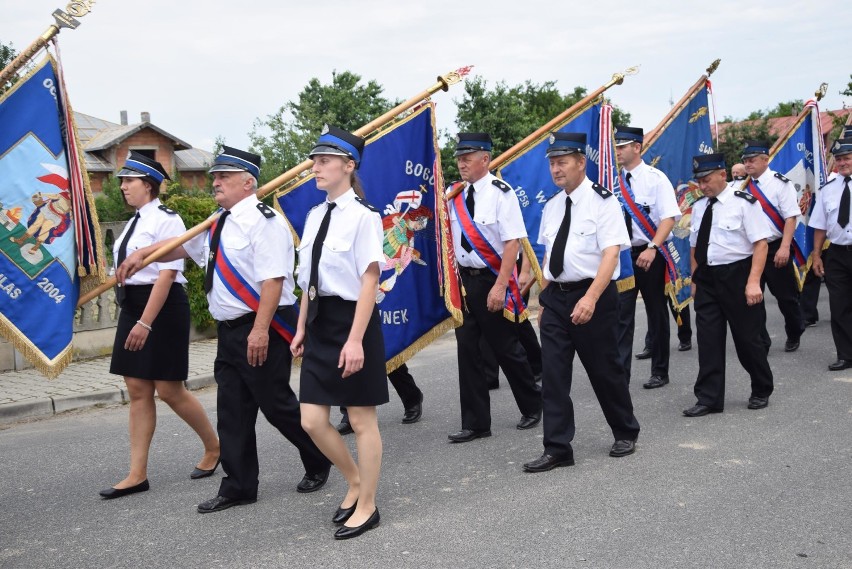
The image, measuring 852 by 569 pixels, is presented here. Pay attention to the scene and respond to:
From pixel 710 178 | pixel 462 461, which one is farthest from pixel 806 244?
pixel 462 461

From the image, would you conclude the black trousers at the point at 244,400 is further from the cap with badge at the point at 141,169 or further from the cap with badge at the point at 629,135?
the cap with badge at the point at 629,135

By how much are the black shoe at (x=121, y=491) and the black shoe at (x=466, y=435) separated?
1.97 metres

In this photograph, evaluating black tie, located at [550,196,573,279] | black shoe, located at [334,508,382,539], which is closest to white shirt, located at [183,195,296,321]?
black shoe, located at [334,508,382,539]

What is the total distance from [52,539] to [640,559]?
2.83 metres

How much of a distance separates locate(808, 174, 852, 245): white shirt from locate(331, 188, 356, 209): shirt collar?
542 centimetres

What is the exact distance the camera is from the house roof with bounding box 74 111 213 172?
44.5 meters

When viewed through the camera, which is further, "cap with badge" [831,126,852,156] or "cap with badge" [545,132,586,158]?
"cap with badge" [831,126,852,156]

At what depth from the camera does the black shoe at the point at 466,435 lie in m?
6.08

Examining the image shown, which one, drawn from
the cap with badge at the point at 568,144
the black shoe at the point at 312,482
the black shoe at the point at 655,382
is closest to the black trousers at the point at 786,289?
the black shoe at the point at 655,382

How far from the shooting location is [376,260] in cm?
431

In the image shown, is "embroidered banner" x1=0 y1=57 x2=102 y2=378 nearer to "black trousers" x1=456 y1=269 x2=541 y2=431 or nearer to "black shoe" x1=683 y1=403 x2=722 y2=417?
"black trousers" x1=456 y1=269 x2=541 y2=431

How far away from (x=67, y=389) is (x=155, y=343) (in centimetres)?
361

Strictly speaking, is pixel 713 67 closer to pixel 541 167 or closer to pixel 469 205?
pixel 541 167

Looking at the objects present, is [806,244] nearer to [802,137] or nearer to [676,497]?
[802,137]
